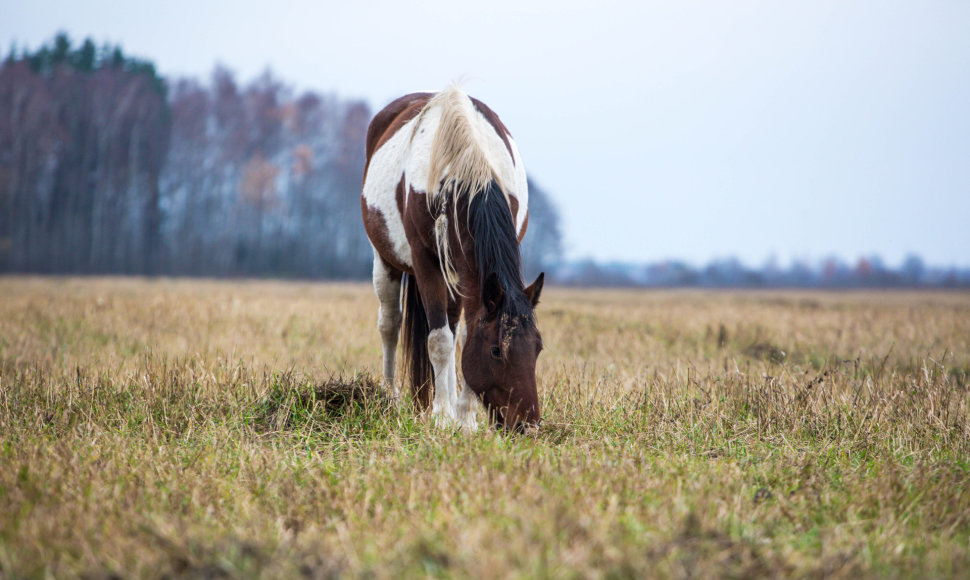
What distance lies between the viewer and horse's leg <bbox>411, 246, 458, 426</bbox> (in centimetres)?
396

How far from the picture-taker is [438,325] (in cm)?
398

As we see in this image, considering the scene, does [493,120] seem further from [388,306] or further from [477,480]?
[477,480]

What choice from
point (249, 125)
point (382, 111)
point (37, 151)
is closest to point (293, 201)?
point (249, 125)

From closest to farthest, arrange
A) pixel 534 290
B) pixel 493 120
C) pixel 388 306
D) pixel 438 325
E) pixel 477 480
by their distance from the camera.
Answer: pixel 477 480 → pixel 534 290 → pixel 438 325 → pixel 493 120 → pixel 388 306

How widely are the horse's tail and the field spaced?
2.21 ft

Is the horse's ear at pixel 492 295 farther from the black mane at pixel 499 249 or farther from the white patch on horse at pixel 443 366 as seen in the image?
the white patch on horse at pixel 443 366

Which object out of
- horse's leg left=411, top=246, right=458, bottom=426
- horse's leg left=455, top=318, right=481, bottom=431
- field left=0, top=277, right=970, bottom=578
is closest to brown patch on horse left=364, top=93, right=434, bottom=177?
horse's leg left=411, top=246, right=458, bottom=426

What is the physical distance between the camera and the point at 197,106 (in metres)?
33.2

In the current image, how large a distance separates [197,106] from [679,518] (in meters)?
35.6

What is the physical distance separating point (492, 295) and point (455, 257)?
451mm

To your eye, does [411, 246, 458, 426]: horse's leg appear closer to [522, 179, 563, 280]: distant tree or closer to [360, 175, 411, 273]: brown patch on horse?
[360, 175, 411, 273]: brown patch on horse

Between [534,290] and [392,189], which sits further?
[392,189]

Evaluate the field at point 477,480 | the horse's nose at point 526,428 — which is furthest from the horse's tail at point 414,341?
the horse's nose at point 526,428

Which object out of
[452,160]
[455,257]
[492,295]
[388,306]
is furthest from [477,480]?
[388,306]
